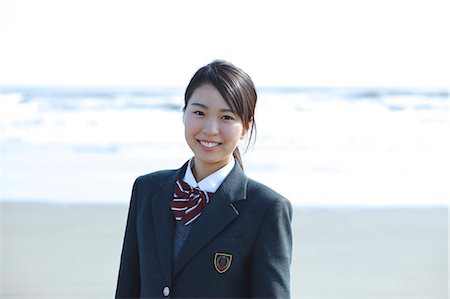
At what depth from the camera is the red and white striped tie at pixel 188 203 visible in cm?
220

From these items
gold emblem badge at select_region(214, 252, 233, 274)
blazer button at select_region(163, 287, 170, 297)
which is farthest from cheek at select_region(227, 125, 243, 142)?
blazer button at select_region(163, 287, 170, 297)

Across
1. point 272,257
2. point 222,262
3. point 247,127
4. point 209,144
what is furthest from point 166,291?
point 247,127

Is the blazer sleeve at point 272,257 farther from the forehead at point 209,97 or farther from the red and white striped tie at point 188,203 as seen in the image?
the forehead at point 209,97

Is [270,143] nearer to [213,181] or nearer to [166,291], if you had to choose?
[213,181]

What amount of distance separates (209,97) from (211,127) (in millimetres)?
92

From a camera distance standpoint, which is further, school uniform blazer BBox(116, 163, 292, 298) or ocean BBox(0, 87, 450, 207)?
ocean BBox(0, 87, 450, 207)

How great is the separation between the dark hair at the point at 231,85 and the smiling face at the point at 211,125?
15 mm

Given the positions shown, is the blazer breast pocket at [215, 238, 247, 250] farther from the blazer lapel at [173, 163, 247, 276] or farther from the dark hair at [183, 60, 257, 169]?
the dark hair at [183, 60, 257, 169]

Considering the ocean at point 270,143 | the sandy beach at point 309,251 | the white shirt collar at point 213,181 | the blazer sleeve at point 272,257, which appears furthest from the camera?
the ocean at point 270,143

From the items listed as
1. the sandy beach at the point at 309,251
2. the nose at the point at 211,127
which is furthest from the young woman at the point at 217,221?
the sandy beach at the point at 309,251

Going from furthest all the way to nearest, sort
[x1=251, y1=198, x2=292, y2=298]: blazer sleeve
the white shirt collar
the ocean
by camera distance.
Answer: the ocean < the white shirt collar < [x1=251, y1=198, x2=292, y2=298]: blazer sleeve

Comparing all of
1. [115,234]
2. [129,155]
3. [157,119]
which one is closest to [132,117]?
[157,119]

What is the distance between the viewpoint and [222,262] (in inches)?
83.3

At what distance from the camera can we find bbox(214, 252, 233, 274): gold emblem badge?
2.11m
